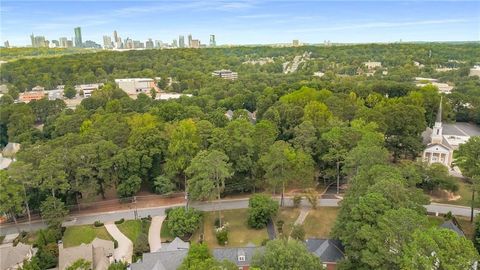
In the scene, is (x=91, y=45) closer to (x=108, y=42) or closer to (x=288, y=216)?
(x=108, y=42)

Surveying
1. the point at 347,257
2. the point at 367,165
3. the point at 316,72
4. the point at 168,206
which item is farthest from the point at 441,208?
the point at 316,72

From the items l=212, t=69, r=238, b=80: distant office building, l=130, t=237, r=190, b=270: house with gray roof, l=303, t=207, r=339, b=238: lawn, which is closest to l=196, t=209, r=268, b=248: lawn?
l=303, t=207, r=339, b=238: lawn

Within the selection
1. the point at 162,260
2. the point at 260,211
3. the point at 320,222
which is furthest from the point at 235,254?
the point at 320,222

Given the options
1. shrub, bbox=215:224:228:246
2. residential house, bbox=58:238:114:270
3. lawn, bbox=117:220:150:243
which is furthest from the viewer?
lawn, bbox=117:220:150:243

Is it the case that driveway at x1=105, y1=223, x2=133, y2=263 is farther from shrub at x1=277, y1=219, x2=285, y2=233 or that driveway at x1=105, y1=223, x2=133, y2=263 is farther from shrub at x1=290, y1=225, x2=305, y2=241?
shrub at x1=290, y1=225, x2=305, y2=241

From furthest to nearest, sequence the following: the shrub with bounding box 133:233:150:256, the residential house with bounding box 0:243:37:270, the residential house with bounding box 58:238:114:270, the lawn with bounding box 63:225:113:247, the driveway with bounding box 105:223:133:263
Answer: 1. the lawn with bounding box 63:225:113:247
2. the shrub with bounding box 133:233:150:256
3. the driveway with bounding box 105:223:133:263
4. the residential house with bounding box 0:243:37:270
5. the residential house with bounding box 58:238:114:270

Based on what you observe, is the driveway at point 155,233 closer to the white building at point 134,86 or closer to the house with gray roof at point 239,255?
the house with gray roof at point 239,255

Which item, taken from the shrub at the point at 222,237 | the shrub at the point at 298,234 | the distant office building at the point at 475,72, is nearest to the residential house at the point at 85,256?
the shrub at the point at 222,237
